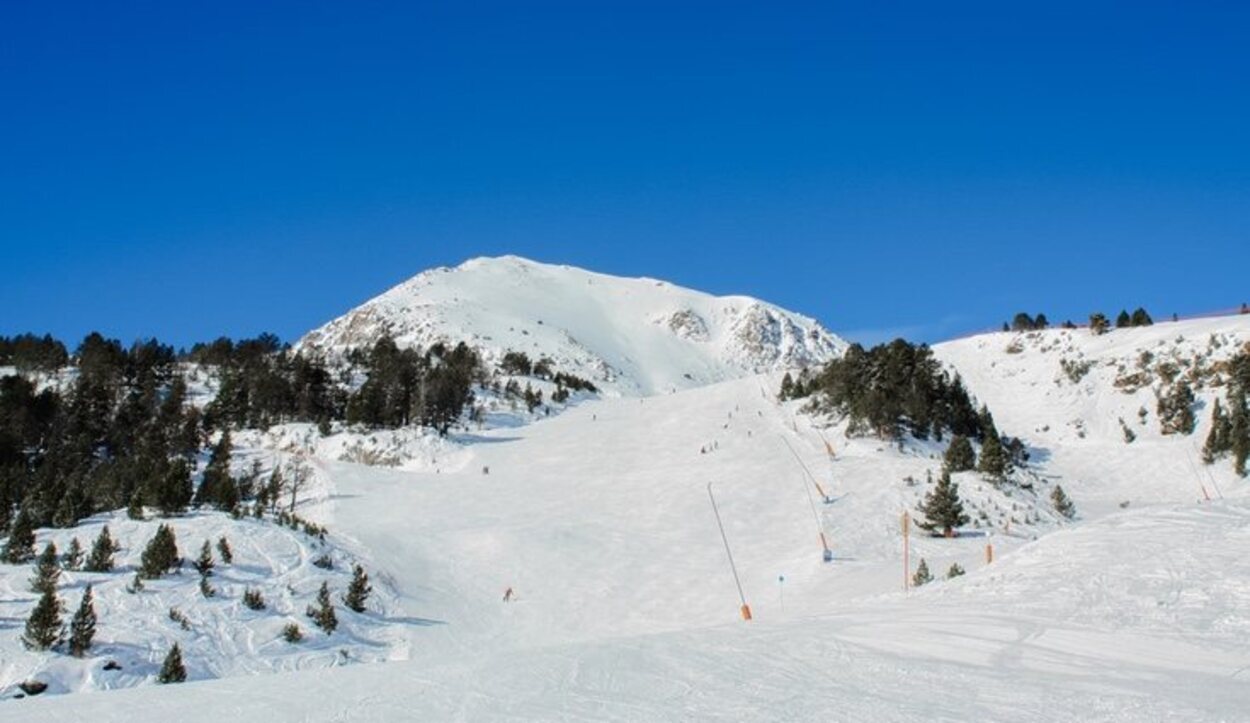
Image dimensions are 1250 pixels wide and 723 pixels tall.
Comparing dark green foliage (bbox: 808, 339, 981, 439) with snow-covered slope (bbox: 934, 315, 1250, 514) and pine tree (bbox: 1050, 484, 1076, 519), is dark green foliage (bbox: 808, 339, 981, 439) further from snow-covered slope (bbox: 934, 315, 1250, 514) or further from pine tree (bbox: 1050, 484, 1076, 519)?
pine tree (bbox: 1050, 484, 1076, 519)

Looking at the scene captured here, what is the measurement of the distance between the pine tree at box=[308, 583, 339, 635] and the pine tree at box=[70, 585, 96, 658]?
17.4 ft

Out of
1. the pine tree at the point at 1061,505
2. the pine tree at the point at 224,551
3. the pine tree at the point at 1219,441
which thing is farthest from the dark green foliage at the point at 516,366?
the pine tree at the point at 224,551

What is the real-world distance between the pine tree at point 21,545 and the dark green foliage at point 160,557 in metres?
3.98

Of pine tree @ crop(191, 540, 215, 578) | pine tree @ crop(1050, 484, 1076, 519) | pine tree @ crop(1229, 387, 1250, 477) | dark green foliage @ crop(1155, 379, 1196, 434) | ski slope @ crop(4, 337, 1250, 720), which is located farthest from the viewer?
dark green foliage @ crop(1155, 379, 1196, 434)

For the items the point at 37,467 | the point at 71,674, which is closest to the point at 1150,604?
the point at 71,674

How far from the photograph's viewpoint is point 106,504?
39.0 m

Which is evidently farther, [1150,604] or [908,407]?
[908,407]

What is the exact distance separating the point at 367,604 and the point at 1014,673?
20.5 m

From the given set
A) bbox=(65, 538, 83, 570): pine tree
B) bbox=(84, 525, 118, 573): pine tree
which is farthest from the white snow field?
bbox=(65, 538, 83, 570): pine tree

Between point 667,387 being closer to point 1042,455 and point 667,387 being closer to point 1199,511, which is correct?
point 1042,455

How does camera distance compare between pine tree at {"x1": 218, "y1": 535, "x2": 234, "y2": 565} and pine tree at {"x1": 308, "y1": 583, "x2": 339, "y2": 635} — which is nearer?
pine tree at {"x1": 308, "y1": 583, "x2": 339, "y2": 635}

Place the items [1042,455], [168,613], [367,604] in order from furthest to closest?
[1042,455], [367,604], [168,613]

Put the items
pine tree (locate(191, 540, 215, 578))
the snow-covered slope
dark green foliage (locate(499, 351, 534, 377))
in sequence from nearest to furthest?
pine tree (locate(191, 540, 215, 578))
the snow-covered slope
dark green foliage (locate(499, 351, 534, 377))

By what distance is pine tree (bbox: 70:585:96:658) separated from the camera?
17672mm
